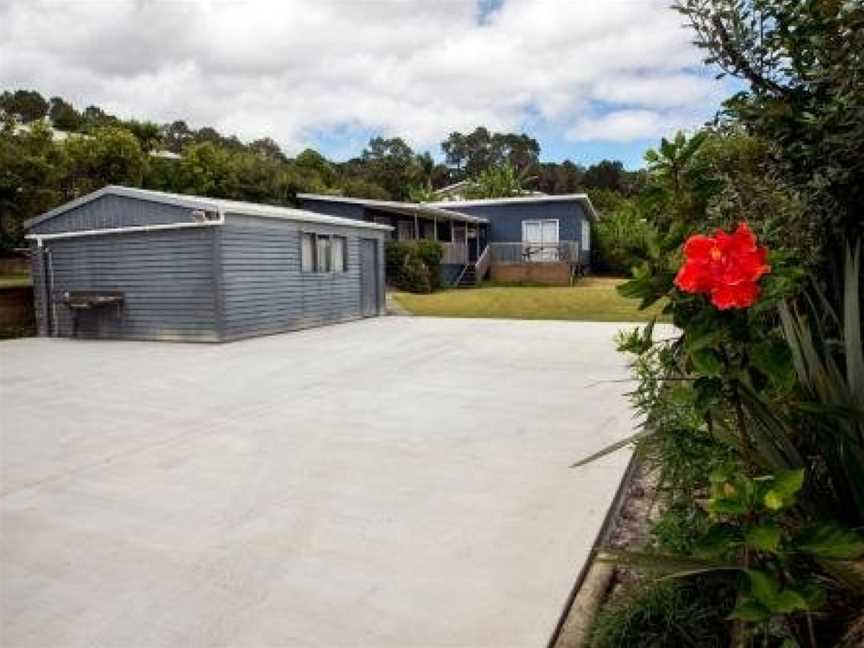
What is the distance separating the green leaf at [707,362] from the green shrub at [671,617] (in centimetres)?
106

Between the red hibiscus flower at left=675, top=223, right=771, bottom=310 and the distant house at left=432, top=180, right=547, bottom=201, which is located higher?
the distant house at left=432, top=180, right=547, bottom=201

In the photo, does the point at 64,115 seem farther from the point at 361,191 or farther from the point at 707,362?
the point at 707,362

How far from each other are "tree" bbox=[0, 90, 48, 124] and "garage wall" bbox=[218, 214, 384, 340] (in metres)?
37.9

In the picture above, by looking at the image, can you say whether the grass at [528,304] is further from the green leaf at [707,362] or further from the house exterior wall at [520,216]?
the green leaf at [707,362]

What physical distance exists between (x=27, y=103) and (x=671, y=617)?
5288 cm

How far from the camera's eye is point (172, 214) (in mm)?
11992

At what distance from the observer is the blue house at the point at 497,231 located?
23703 millimetres

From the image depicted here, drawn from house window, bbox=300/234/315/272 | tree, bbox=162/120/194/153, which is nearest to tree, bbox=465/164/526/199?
tree, bbox=162/120/194/153

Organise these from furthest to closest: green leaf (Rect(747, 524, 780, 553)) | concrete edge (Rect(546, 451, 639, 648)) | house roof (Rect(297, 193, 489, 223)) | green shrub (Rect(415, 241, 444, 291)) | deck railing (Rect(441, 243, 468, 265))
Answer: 1. deck railing (Rect(441, 243, 468, 265))
2. house roof (Rect(297, 193, 489, 223))
3. green shrub (Rect(415, 241, 444, 291))
4. concrete edge (Rect(546, 451, 639, 648))
5. green leaf (Rect(747, 524, 780, 553))

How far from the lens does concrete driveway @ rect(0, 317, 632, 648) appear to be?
2504mm

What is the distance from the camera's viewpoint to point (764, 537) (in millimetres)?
1302

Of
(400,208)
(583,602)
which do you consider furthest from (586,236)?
(583,602)

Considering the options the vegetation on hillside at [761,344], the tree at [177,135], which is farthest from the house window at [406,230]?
the tree at [177,135]

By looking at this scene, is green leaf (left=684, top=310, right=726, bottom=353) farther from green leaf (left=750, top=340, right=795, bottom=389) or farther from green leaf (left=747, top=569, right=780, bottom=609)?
green leaf (left=747, top=569, right=780, bottom=609)
